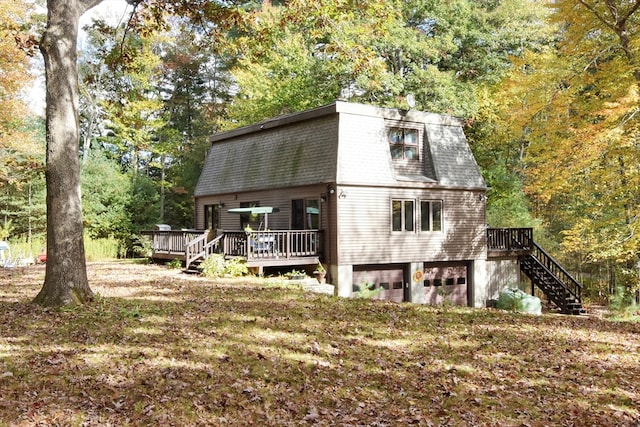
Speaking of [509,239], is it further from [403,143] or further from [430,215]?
[403,143]

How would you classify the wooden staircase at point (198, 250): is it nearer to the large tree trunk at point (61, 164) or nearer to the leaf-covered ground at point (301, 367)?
the leaf-covered ground at point (301, 367)

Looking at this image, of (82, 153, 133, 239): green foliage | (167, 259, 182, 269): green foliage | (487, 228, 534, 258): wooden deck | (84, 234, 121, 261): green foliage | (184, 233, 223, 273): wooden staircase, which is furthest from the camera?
(82, 153, 133, 239): green foliage

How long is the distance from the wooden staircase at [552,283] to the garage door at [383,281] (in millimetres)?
6881

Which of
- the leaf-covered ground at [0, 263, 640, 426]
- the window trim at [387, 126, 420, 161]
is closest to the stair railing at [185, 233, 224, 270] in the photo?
the leaf-covered ground at [0, 263, 640, 426]

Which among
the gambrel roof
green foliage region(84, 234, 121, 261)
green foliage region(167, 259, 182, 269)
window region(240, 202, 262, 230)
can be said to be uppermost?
the gambrel roof

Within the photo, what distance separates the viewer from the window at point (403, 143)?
65.1ft

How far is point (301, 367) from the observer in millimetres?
6695

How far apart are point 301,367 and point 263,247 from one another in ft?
35.4

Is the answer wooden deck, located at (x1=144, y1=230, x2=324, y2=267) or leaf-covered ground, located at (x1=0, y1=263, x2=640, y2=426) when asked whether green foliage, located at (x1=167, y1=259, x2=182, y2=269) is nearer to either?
wooden deck, located at (x1=144, y1=230, x2=324, y2=267)

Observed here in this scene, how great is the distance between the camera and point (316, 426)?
16.7 ft

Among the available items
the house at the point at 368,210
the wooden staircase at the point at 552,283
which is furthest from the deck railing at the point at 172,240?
the wooden staircase at the point at 552,283

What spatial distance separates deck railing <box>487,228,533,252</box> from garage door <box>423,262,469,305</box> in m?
2.07

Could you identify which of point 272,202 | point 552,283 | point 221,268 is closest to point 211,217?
point 272,202

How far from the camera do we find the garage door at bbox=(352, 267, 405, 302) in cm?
1870
